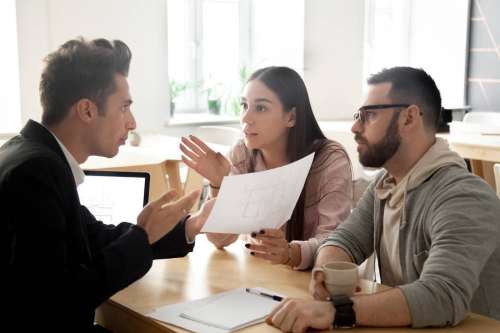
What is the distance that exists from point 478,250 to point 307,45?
5291 millimetres

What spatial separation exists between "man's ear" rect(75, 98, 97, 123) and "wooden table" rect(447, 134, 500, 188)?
10.1 ft

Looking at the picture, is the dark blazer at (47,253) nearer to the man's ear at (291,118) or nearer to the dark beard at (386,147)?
the dark beard at (386,147)

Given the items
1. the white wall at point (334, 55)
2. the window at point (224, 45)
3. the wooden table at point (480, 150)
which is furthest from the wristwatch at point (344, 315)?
the white wall at point (334, 55)

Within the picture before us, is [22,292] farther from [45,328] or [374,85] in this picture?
[374,85]

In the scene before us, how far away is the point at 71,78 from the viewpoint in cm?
154

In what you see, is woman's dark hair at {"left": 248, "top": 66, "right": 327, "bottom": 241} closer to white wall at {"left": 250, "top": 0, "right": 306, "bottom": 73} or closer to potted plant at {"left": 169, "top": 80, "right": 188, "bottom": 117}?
potted plant at {"left": 169, "top": 80, "right": 188, "bottom": 117}

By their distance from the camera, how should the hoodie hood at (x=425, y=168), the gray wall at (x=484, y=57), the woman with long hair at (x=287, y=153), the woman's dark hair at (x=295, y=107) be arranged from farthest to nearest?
the gray wall at (x=484, y=57) < the woman's dark hair at (x=295, y=107) < the woman with long hair at (x=287, y=153) < the hoodie hood at (x=425, y=168)

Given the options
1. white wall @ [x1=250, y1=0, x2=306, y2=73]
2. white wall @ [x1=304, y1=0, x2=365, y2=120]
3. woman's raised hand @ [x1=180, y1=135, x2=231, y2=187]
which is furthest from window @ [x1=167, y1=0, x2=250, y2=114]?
woman's raised hand @ [x1=180, y1=135, x2=231, y2=187]

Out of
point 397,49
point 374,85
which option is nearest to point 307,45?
point 397,49

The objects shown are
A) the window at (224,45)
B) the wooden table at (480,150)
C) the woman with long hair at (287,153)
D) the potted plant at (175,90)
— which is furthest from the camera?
the window at (224,45)

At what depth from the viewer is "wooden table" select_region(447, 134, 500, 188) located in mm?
4059

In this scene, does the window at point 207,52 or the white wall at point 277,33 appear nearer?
the window at point 207,52

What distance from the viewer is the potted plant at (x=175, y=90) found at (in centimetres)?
584

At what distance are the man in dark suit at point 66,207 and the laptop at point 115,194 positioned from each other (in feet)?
1.05
